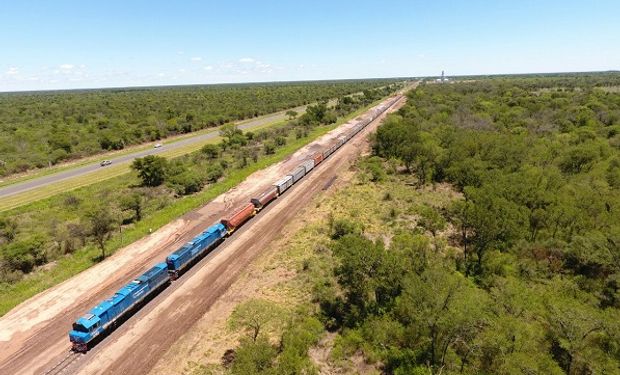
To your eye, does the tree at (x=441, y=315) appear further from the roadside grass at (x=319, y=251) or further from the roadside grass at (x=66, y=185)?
the roadside grass at (x=66, y=185)

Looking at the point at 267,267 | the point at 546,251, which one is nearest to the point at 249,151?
the point at 267,267

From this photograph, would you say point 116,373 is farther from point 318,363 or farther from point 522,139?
point 522,139

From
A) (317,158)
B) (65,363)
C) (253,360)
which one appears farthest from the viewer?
(317,158)

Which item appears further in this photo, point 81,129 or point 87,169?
point 81,129

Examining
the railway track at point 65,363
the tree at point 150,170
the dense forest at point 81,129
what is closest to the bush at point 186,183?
the tree at point 150,170

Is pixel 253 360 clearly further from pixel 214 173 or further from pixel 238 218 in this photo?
pixel 214 173

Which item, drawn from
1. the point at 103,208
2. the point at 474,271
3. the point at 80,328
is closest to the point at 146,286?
the point at 80,328
